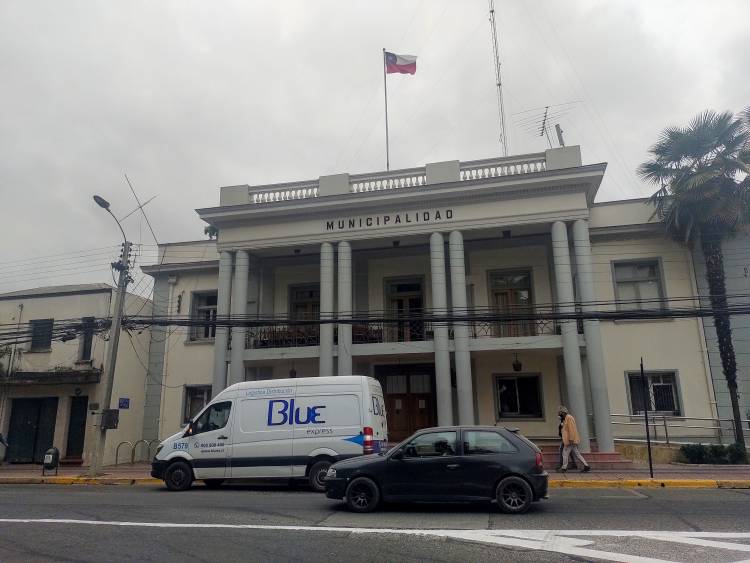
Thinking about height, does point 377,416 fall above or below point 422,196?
below

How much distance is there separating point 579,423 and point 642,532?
8.95 m

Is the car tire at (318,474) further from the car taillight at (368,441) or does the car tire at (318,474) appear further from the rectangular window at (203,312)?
the rectangular window at (203,312)

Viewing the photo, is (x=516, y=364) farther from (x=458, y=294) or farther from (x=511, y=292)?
(x=458, y=294)

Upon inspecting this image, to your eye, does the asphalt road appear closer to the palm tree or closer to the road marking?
the road marking

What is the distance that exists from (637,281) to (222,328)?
47.4 ft

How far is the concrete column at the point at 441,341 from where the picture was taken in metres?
16.9

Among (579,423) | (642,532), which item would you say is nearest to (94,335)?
(579,423)

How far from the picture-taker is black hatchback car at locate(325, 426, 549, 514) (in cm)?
879

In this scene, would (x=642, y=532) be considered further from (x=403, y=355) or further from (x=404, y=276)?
(x=404, y=276)

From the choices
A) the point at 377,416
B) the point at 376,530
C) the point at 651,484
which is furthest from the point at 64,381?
the point at 651,484

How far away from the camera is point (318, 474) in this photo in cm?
1202

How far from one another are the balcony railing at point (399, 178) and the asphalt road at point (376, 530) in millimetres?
10697

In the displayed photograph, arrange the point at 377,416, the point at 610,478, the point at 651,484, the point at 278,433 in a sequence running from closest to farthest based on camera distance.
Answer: the point at 651,484
the point at 278,433
the point at 377,416
the point at 610,478

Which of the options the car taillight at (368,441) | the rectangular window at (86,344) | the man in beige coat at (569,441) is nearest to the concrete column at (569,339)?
the man in beige coat at (569,441)
